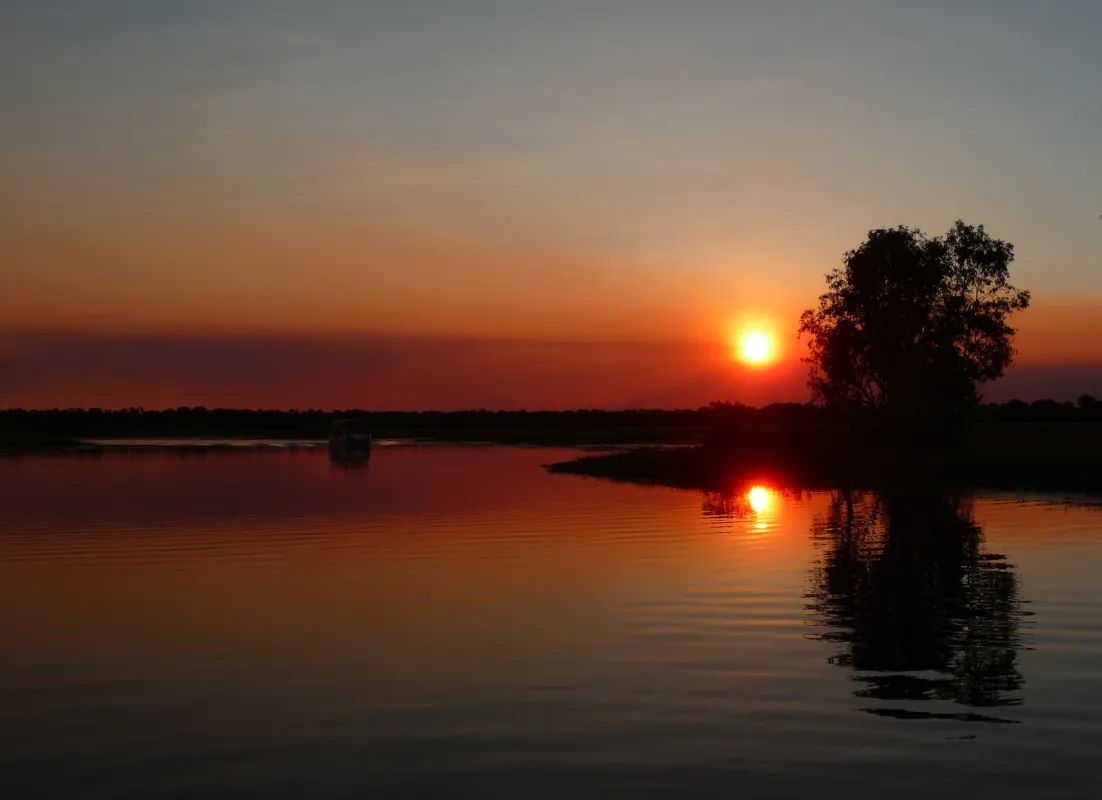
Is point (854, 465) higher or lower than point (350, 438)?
lower

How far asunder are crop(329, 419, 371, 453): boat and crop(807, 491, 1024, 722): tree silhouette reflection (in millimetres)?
94106

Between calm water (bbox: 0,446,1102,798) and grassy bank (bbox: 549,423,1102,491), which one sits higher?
grassy bank (bbox: 549,423,1102,491)

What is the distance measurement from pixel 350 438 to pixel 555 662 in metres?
115

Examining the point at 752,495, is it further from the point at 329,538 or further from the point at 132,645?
the point at 132,645

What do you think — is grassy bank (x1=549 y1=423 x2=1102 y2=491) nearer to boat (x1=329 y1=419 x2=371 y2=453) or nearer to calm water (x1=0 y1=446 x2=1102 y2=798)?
calm water (x1=0 y1=446 x2=1102 y2=798)

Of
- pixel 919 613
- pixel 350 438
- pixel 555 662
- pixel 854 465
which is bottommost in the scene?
pixel 555 662

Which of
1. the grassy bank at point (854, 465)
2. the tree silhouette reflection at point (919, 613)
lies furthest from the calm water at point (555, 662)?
the grassy bank at point (854, 465)

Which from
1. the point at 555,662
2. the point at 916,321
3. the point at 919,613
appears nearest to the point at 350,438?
the point at 916,321

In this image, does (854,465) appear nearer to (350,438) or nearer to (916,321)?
(916,321)

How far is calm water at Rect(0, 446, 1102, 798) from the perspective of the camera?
14.3 m

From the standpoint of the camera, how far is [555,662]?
2069 cm

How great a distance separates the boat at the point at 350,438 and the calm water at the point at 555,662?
87.1 m

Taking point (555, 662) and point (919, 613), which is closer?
point (555, 662)

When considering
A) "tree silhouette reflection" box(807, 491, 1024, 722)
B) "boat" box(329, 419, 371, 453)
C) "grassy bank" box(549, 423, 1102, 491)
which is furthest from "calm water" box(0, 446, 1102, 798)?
"boat" box(329, 419, 371, 453)
